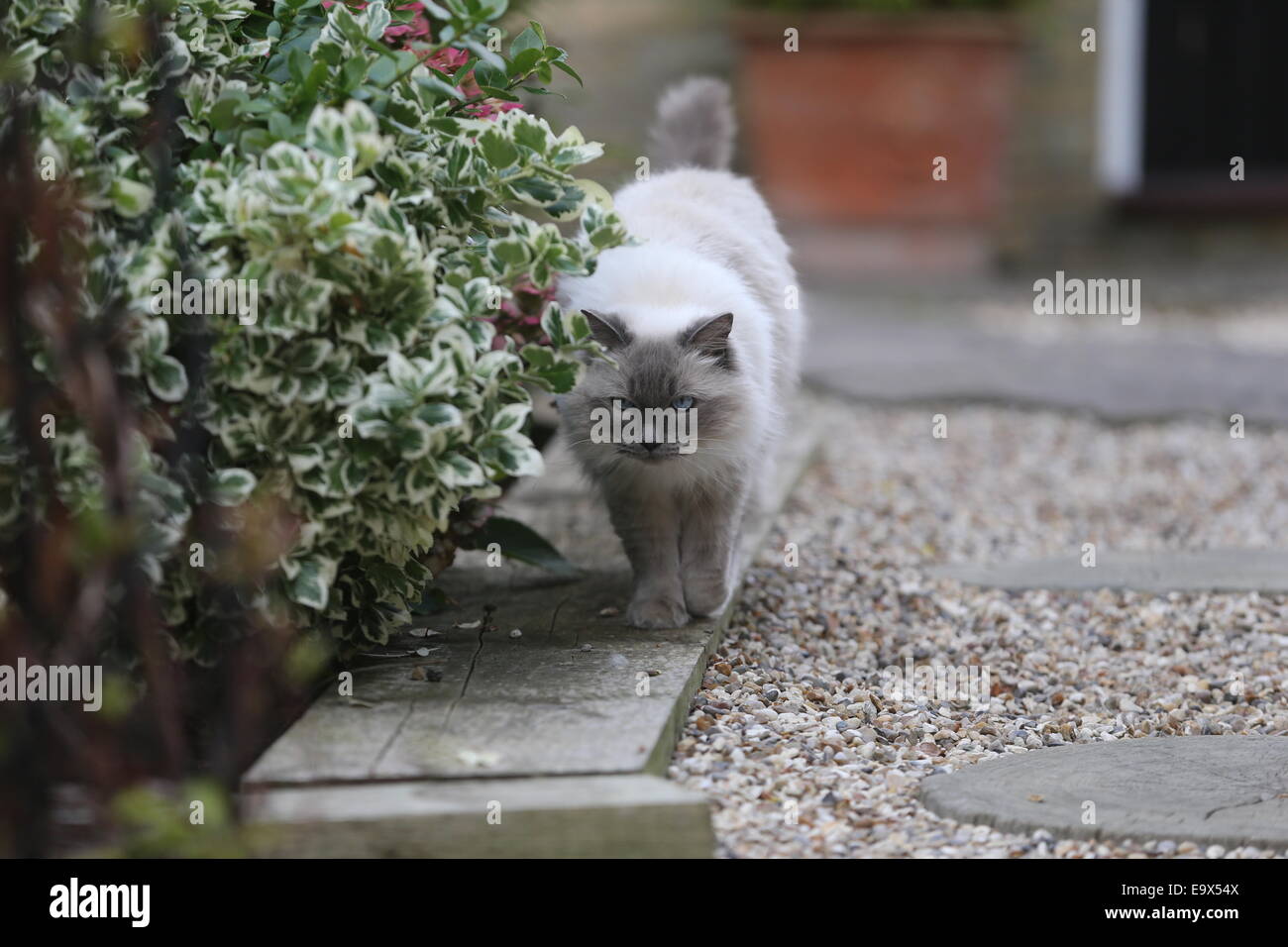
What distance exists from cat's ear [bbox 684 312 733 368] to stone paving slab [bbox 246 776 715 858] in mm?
1082

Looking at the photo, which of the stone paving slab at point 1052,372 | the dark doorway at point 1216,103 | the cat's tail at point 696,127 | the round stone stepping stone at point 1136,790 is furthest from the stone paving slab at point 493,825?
the dark doorway at point 1216,103

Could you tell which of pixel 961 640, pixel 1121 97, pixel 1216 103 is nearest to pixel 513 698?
pixel 961 640

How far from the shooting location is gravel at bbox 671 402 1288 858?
2.56 metres

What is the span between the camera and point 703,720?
2.83 metres

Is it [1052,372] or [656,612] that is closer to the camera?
[656,612]

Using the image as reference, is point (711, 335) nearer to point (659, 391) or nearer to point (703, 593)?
point (659, 391)

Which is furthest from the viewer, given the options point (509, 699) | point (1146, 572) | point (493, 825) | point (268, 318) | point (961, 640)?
point (1146, 572)

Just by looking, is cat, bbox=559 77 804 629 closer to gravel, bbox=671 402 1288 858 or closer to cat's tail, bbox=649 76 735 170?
gravel, bbox=671 402 1288 858

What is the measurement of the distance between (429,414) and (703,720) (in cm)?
78

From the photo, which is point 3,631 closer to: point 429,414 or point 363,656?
point 429,414

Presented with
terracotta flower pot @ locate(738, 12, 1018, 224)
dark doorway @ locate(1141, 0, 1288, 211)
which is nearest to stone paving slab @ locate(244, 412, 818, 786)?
terracotta flower pot @ locate(738, 12, 1018, 224)

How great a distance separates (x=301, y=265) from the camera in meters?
2.48

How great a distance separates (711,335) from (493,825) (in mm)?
1193

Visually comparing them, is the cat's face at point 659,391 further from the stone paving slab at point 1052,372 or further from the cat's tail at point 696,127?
the stone paving slab at point 1052,372
